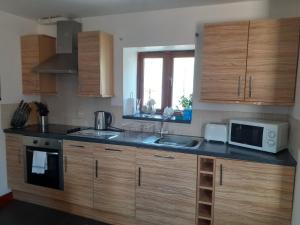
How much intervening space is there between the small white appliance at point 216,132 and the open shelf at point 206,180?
1.29ft

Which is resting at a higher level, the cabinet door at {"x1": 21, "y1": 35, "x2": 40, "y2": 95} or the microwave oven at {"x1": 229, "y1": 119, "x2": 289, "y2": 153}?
the cabinet door at {"x1": 21, "y1": 35, "x2": 40, "y2": 95}

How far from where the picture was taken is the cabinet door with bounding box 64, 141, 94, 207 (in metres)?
2.57

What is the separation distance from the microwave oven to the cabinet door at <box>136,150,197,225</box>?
19.4 inches

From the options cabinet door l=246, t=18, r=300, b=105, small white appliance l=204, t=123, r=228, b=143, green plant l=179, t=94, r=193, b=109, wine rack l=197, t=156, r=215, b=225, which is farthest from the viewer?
green plant l=179, t=94, r=193, b=109

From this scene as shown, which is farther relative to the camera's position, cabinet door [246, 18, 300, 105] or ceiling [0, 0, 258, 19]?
ceiling [0, 0, 258, 19]

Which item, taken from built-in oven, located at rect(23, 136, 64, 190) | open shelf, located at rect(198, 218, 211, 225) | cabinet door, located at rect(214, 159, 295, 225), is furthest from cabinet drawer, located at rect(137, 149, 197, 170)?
built-in oven, located at rect(23, 136, 64, 190)

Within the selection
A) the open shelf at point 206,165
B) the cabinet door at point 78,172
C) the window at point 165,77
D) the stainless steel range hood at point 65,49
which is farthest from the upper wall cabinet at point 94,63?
the open shelf at point 206,165

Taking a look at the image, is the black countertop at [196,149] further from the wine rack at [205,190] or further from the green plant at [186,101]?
the green plant at [186,101]

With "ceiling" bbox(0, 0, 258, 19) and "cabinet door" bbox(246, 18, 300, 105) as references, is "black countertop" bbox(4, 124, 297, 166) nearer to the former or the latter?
"cabinet door" bbox(246, 18, 300, 105)

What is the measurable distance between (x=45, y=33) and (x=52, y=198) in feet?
7.33

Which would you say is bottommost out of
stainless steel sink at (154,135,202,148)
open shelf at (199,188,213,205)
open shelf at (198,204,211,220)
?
open shelf at (198,204,211,220)

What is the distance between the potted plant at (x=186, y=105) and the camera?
2.82 m

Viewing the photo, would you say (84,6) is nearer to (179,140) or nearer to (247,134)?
(179,140)

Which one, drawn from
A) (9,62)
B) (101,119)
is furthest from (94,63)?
(9,62)
